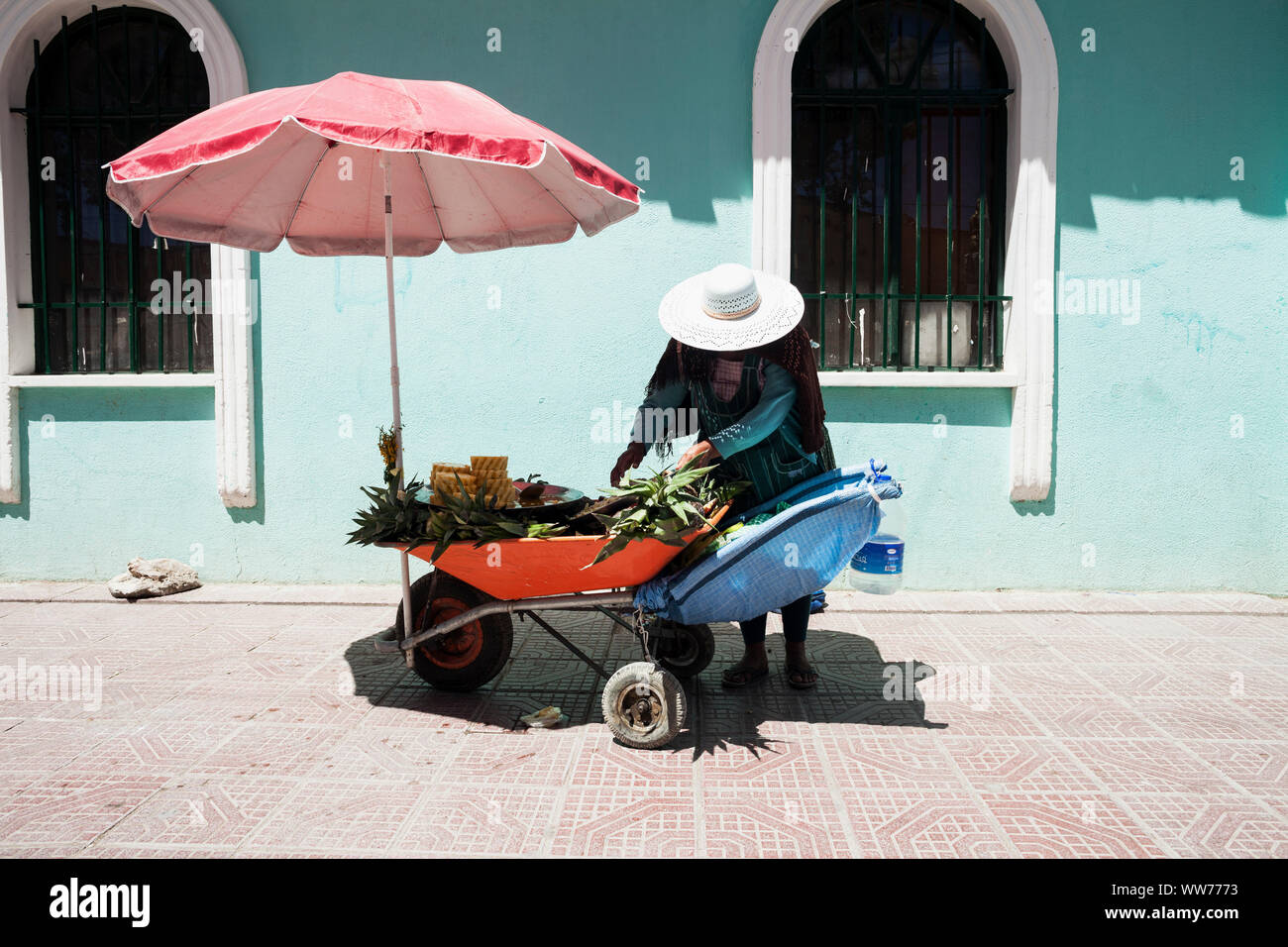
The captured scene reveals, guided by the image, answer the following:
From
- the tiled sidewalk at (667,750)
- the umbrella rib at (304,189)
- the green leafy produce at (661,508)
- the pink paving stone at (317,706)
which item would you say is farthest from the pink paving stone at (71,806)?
the umbrella rib at (304,189)

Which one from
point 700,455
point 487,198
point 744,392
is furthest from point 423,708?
point 487,198

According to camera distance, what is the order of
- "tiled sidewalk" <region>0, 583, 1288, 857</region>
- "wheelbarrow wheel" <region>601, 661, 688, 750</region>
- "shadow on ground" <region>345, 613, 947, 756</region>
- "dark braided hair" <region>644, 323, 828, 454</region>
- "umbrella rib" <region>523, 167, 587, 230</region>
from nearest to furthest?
1. "tiled sidewalk" <region>0, 583, 1288, 857</region>
2. "wheelbarrow wheel" <region>601, 661, 688, 750</region>
3. "dark braided hair" <region>644, 323, 828, 454</region>
4. "shadow on ground" <region>345, 613, 947, 756</region>
5. "umbrella rib" <region>523, 167, 587, 230</region>

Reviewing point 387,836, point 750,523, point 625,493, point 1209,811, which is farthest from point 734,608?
point 1209,811

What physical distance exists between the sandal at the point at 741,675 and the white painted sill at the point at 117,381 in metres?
4.22

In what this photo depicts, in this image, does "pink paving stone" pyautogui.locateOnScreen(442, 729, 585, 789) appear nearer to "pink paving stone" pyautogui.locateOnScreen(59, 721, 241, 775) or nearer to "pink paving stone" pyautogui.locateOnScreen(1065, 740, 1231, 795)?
"pink paving stone" pyautogui.locateOnScreen(59, 721, 241, 775)

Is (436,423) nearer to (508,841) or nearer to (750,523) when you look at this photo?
(750,523)

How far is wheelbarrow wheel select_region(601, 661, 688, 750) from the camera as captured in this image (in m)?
3.84

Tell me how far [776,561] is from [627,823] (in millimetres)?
1184

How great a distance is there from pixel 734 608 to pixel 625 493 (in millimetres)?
667

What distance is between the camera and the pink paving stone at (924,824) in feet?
9.98

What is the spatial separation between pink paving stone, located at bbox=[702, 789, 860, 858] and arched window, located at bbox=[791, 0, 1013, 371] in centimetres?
385

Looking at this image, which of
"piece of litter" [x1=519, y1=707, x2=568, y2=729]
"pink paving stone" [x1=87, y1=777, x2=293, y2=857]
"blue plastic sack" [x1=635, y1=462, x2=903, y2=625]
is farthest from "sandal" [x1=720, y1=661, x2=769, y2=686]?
"pink paving stone" [x1=87, y1=777, x2=293, y2=857]

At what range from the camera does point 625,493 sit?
12.8 feet

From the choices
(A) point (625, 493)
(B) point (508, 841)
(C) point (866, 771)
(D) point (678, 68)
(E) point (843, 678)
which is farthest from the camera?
(D) point (678, 68)
